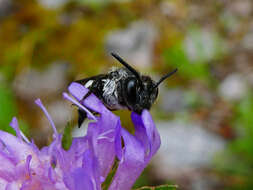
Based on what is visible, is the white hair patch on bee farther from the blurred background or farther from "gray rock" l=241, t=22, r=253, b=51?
"gray rock" l=241, t=22, r=253, b=51

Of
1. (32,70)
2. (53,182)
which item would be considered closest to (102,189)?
(53,182)

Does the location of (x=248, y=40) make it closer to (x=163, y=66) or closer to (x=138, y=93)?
(x=163, y=66)

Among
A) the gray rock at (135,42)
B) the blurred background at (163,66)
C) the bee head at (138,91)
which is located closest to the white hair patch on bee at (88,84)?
the bee head at (138,91)

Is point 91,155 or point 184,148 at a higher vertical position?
point 91,155

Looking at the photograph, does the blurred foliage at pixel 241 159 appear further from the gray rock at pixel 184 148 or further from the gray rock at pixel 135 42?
the gray rock at pixel 135 42

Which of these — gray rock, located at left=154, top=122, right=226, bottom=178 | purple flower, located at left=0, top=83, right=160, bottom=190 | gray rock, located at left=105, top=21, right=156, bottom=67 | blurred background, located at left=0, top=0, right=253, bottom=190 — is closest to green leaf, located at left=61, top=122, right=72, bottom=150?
purple flower, located at left=0, top=83, right=160, bottom=190

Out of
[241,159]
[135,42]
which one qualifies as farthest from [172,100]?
[241,159]
